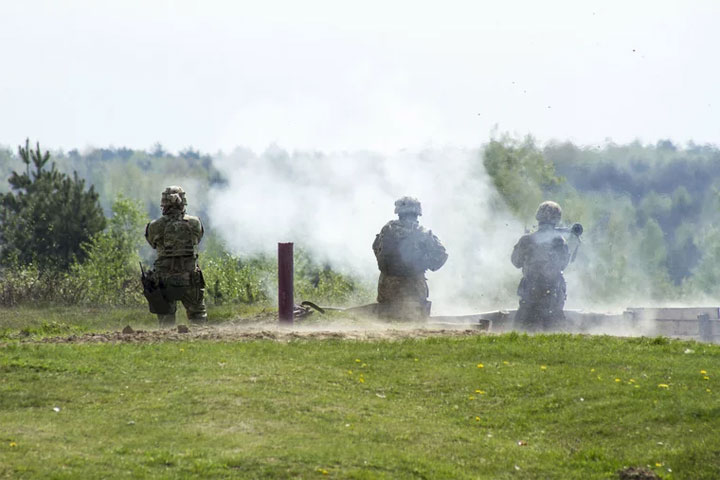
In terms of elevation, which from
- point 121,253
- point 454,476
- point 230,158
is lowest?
point 454,476

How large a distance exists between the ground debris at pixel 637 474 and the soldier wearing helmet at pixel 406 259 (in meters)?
11.1

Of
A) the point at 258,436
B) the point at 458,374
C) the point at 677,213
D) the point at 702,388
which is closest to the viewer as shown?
the point at 258,436

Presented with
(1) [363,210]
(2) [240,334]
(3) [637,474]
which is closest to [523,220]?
(1) [363,210]

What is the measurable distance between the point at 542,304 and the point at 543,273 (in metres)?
0.58

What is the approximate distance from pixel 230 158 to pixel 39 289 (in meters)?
8.59

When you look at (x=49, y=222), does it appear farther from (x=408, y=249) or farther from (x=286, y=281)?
(x=286, y=281)

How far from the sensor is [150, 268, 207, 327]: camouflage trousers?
68.0 ft

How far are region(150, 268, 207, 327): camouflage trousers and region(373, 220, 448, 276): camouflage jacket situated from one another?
145 inches

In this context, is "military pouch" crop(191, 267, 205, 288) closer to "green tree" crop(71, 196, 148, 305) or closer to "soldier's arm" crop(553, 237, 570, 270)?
"soldier's arm" crop(553, 237, 570, 270)

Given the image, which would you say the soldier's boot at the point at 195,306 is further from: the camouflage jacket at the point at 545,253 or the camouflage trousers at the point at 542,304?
the camouflage jacket at the point at 545,253

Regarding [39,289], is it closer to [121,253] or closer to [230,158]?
[121,253]

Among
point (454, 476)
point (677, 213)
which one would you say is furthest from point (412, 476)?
point (677, 213)

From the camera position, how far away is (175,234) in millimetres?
20750

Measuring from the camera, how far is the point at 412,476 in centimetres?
1131
